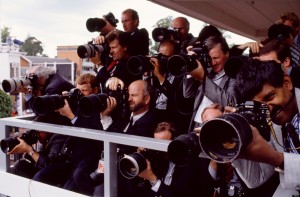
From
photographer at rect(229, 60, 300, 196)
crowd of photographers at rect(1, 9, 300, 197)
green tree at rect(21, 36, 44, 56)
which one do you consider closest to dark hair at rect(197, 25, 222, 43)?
crowd of photographers at rect(1, 9, 300, 197)

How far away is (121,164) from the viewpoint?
1.77 metres

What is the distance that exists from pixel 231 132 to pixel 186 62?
1.83ft

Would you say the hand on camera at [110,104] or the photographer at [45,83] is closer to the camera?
the hand on camera at [110,104]

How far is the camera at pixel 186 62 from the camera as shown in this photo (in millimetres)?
1758

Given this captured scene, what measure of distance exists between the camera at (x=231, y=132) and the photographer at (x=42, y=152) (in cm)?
148

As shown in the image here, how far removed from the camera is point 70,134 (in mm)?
1976

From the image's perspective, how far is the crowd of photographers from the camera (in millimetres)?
1401

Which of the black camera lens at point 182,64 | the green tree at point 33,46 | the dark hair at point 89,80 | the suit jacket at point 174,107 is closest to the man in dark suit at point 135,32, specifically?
the dark hair at point 89,80

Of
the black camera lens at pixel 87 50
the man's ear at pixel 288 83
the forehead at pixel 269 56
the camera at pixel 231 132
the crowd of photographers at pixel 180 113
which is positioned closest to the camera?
the camera at pixel 231 132

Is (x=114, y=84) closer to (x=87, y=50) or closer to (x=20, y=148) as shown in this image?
(x=87, y=50)

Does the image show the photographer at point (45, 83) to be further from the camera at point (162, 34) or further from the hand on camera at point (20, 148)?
the camera at point (162, 34)

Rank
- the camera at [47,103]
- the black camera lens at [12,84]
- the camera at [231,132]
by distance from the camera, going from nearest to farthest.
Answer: the camera at [231,132] < the camera at [47,103] < the black camera lens at [12,84]

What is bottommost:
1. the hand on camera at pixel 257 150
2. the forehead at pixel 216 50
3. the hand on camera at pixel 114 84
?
the hand on camera at pixel 257 150

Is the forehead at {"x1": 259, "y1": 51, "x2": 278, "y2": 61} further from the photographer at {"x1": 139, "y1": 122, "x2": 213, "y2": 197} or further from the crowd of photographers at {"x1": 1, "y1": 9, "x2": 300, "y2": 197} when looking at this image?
the photographer at {"x1": 139, "y1": 122, "x2": 213, "y2": 197}
